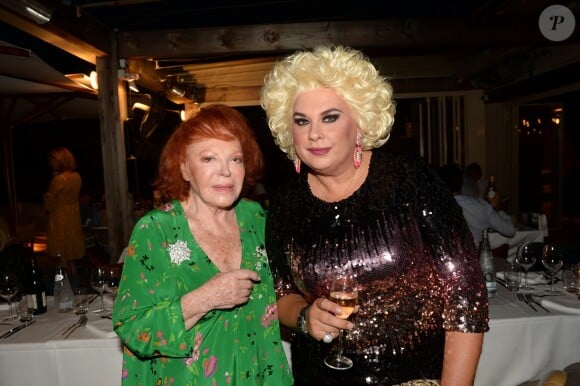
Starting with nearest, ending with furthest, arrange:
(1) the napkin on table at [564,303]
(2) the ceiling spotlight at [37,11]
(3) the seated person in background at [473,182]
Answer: (1) the napkin on table at [564,303]
(2) the ceiling spotlight at [37,11]
(3) the seated person in background at [473,182]

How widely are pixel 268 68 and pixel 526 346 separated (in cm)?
728

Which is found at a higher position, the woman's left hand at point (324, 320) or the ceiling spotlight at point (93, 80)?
the ceiling spotlight at point (93, 80)

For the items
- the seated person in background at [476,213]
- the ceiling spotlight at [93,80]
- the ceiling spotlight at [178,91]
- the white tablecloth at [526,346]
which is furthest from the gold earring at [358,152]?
the ceiling spotlight at [178,91]

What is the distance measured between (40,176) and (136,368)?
16713 mm

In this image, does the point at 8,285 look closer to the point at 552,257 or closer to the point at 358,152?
the point at 358,152

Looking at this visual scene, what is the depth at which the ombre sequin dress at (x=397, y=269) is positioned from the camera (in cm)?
157

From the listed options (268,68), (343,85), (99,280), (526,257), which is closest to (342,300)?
(343,85)

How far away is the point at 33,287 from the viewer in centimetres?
306

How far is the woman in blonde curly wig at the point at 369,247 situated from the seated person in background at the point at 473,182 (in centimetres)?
583

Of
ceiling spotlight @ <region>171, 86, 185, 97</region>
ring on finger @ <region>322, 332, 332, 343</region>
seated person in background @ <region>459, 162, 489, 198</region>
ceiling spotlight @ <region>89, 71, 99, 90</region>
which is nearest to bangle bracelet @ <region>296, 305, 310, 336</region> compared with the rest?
ring on finger @ <region>322, 332, 332, 343</region>

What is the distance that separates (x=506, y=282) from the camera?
324 centimetres

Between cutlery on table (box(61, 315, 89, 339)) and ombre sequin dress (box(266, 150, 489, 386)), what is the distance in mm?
1520

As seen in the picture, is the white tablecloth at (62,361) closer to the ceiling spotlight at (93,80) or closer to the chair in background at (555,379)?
the chair in background at (555,379)

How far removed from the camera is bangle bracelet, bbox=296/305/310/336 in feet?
5.64
